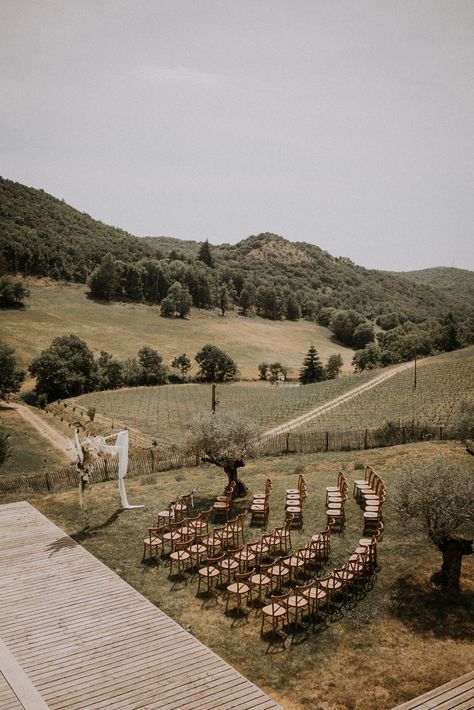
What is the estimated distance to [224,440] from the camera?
22016 mm

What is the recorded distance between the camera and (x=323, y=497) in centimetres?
2259

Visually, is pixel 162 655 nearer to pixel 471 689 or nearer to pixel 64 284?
pixel 471 689

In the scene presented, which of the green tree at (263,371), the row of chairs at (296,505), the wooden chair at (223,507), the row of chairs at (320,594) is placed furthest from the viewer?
the green tree at (263,371)

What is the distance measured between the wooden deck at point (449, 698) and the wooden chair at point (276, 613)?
3.58 meters

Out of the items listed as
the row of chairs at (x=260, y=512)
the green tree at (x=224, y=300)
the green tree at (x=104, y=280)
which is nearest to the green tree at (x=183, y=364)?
the green tree at (x=104, y=280)

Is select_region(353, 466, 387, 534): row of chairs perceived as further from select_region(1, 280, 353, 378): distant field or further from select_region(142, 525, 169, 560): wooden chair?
select_region(1, 280, 353, 378): distant field

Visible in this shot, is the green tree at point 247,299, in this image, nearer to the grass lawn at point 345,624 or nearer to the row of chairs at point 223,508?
the row of chairs at point 223,508

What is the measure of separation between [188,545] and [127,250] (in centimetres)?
14298

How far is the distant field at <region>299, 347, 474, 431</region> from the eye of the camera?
44.8 meters

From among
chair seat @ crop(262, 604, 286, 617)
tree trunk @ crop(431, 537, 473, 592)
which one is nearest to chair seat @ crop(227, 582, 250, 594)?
chair seat @ crop(262, 604, 286, 617)

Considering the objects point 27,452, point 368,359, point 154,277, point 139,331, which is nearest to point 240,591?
point 27,452

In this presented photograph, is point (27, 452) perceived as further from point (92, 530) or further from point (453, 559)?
point (453, 559)

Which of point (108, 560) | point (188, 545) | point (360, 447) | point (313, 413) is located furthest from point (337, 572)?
point (313, 413)

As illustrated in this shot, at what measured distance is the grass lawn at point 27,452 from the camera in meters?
41.0
